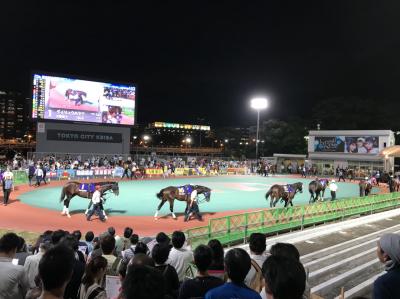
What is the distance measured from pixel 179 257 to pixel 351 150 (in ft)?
195

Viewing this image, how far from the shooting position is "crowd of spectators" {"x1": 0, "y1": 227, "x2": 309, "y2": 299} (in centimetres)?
271

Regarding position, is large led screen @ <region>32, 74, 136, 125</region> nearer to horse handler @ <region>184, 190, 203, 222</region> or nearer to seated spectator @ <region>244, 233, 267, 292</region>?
horse handler @ <region>184, 190, 203, 222</region>

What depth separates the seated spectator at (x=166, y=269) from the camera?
178 inches

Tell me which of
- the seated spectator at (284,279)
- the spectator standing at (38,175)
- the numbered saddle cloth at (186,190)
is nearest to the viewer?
the seated spectator at (284,279)

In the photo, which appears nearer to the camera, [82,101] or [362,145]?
[82,101]

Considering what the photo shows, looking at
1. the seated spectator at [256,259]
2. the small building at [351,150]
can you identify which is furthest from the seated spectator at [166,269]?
the small building at [351,150]

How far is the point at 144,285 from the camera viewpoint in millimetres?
2492

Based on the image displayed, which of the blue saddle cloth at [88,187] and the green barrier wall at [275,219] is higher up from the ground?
the blue saddle cloth at [88,187]

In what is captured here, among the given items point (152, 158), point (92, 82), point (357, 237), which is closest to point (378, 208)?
point (357, 237)

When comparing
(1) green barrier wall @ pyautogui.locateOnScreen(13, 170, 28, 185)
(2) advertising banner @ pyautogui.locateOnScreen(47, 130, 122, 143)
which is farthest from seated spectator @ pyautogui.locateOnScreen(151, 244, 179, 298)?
(2) advertising banner @ pyautogui.locateOnScreen(47, 130, 122, 143)

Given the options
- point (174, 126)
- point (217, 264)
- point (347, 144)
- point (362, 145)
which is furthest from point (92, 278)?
point (174, 126)

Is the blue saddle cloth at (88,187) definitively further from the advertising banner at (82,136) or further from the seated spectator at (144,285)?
the advertising banner at (82,136)

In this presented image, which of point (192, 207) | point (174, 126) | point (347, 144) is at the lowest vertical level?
point (192, 207)

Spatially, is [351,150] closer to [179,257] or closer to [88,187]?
[88,187]
